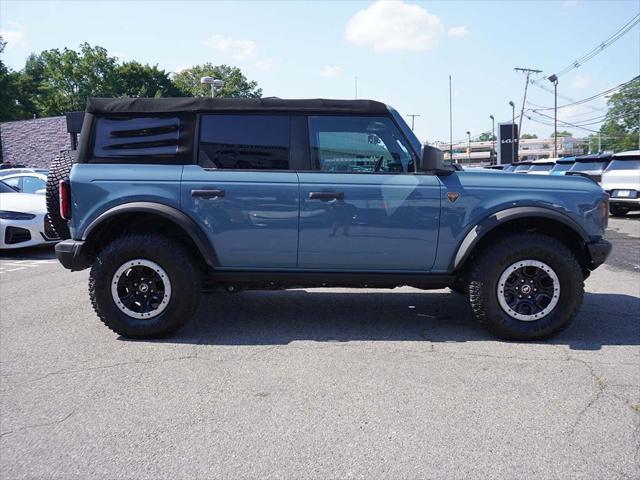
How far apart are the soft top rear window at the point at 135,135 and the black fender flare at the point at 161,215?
505 mm

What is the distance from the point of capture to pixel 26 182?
1110cm

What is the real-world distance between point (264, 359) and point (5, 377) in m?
1.82

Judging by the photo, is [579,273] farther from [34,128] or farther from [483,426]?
[34,128]

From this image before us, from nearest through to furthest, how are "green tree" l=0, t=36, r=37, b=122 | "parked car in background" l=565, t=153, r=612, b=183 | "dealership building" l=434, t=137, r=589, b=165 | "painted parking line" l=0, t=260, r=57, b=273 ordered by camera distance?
"painted parking line" l=0, t=260, r=57, b=273 < "parked car in background" l=565, t=153, r=612, b=183 < "green tree" l=0, t=36, r=37, b=122 < "dealership building" l=434, t=137, r=589, b=165

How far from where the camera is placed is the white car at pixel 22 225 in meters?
9.28

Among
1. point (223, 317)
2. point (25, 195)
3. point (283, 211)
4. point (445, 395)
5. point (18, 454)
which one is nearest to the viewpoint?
point (18, 454)

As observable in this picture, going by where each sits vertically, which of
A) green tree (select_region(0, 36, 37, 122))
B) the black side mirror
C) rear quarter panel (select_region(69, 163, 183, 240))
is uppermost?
green tree (select_region(0, 36, 37, 122))

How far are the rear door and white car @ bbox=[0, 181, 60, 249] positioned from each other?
5890 mm

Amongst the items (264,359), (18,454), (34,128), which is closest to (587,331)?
(264,359)

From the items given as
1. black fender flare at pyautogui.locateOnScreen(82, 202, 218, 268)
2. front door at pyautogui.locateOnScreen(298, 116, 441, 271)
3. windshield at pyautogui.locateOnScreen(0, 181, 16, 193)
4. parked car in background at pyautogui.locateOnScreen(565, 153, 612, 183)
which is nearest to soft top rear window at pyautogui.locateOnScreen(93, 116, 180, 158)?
black fender flare at pyautogui.locateOnScreen(82, 202, 218, 268)

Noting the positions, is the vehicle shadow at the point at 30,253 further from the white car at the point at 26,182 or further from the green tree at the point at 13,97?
the green tree at the point at 13,97

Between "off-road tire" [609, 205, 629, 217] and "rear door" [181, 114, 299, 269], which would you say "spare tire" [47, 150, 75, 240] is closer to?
"rear door" [181, 114, 299, 269]

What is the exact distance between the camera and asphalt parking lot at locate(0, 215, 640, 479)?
269 cm

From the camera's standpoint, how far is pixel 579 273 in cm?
449
